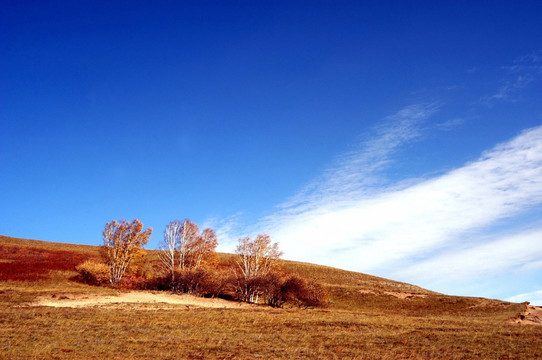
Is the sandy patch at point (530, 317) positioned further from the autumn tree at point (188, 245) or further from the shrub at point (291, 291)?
the autumn tree at point (188, 245)

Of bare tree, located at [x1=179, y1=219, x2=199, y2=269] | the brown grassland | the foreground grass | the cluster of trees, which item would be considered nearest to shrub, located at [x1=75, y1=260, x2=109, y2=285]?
the cluster of trees

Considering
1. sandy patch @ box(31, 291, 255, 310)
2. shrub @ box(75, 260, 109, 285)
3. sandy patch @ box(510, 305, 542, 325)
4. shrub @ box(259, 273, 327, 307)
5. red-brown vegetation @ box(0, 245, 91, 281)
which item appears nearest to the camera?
sandy patch @ box(31, 291, 255, 310)

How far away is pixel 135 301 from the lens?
36.5 m

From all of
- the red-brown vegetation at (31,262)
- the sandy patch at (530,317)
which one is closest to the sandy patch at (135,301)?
the red-brown vegetation at (31,262)

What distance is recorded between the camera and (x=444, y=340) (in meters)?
20.9

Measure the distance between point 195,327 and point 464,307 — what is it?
3868 cm

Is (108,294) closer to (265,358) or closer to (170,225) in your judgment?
(170,225)

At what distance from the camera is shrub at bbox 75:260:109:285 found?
50500 millimetres

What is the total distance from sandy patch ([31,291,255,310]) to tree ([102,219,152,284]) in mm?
14456

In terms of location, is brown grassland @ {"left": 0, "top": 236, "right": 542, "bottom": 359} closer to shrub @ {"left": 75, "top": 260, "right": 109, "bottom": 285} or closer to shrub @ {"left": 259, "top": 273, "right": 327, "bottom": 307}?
shrub @ {"left": 259, "top": 273, "right": 327, "bottom": 307}

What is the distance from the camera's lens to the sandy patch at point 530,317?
36475 mm

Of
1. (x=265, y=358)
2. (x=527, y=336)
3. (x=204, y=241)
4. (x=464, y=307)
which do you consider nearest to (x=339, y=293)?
(x=464, y=307)

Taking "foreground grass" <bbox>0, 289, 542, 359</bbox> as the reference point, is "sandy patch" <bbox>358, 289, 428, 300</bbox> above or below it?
above

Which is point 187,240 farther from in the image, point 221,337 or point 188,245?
point 221,337
